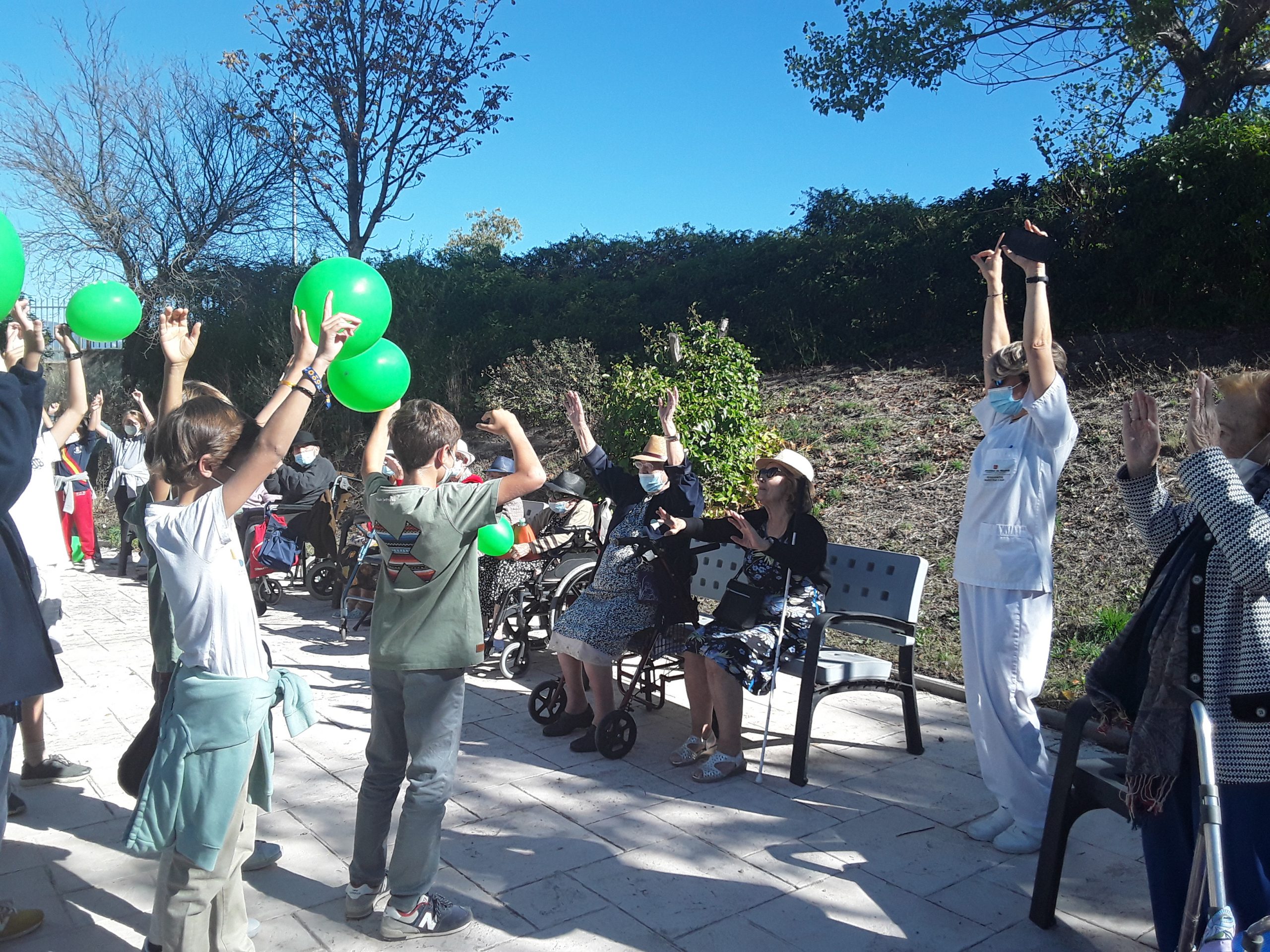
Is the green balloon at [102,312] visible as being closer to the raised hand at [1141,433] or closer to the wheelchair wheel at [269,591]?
the raised hand at [1141,433]

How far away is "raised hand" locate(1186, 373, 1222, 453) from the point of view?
249cm

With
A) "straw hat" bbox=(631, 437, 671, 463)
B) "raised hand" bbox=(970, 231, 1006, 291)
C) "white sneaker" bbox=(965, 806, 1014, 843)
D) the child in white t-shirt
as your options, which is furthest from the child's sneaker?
"raised hand" bbox=(970, 231, 1006, 291)

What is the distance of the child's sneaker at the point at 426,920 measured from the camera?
120 inches

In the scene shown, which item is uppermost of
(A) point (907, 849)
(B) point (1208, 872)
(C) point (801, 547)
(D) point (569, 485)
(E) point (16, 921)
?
(D) point (569, 485)

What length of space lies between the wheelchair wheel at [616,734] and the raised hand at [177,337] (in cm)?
253

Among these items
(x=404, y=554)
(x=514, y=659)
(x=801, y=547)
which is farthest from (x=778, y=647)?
(x=514, y=659)

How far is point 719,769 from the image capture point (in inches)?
174

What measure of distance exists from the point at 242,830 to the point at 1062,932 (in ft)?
8.50

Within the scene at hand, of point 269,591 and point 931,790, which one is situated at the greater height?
point 269,591

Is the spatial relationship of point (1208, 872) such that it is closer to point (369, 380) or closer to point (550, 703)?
point (369, 380)

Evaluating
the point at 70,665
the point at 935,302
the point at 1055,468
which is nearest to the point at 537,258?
the point at 935,302

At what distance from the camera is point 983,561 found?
12.3ft

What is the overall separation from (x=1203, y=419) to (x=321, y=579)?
25.4 feet

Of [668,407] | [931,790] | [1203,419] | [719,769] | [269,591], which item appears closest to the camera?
[1203,419]
